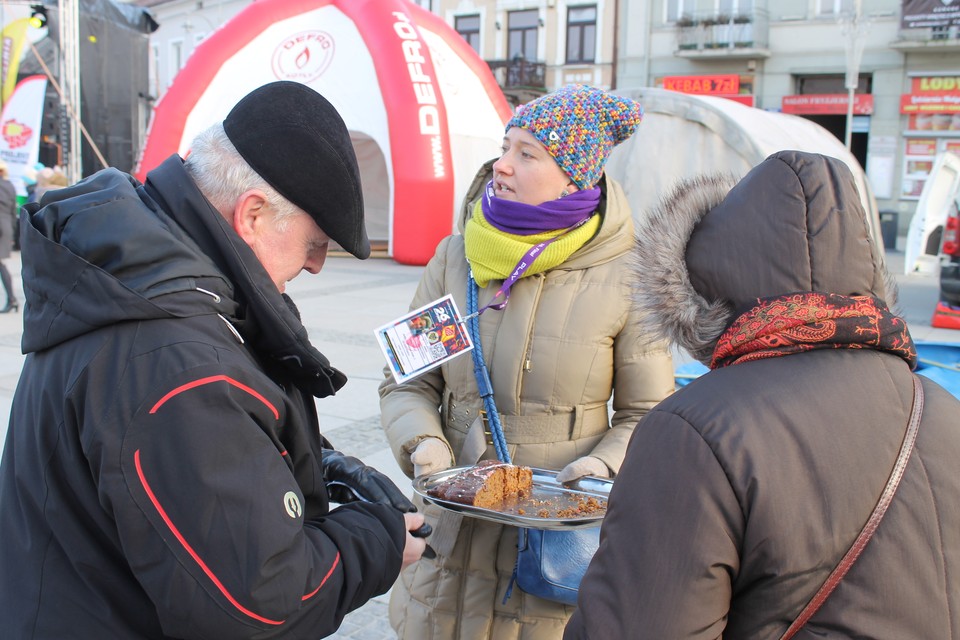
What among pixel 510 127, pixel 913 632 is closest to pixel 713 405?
pixel 913 632

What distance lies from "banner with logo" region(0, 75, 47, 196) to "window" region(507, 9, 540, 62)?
17458mm

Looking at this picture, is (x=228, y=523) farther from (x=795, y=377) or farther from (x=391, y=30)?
(x=391, y=30)

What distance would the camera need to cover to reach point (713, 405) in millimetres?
1209

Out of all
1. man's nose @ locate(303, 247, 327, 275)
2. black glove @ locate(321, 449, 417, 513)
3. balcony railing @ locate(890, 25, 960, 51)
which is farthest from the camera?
balcony railing @ locate(890, 25, 960, 51)

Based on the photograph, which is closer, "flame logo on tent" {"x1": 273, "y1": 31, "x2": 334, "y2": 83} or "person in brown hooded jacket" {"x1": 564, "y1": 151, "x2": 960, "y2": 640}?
"person in brown hooded jacket" {"x1": 564, "y1": 151, "x2": 960, "y2": 640}

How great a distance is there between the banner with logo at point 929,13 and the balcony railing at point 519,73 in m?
11.2

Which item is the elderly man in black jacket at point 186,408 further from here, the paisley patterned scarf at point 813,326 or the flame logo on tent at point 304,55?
the flame logo on tent at point 304,55

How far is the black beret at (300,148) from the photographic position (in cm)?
145

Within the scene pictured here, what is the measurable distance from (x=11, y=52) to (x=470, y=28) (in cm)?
1755

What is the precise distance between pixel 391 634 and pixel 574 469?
1579 mm

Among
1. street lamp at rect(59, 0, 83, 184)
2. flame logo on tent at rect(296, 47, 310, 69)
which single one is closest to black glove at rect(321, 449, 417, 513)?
flame logo on tent at rect(296, 47, 310, 69)

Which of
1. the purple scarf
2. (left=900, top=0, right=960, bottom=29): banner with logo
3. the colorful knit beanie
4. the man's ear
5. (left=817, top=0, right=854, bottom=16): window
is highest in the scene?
(left=817, top=0, right=854, bottom=16): window

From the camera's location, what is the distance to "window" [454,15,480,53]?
1225 inches

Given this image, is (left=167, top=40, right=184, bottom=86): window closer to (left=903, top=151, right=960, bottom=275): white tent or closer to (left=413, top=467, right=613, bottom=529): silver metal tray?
(left=903, top=151, right=960, bottom=275): white tent
